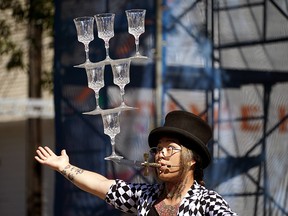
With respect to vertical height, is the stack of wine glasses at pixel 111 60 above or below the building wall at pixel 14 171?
above

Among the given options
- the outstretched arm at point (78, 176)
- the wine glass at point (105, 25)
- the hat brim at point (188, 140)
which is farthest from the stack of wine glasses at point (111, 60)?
the hat brim at point (188, 140)

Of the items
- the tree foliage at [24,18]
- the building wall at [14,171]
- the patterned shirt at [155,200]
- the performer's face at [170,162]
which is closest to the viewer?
the patterned shirt at [155,200]

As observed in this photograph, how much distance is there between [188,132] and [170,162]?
0.52 feet

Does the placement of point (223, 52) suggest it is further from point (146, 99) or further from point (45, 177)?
point (45, 177)

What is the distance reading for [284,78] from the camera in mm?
6324

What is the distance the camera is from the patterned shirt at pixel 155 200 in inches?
163

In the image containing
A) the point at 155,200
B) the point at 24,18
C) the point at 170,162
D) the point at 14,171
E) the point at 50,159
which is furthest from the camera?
the point at 14,171

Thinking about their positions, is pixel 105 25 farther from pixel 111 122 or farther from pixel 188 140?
pixel 188 140

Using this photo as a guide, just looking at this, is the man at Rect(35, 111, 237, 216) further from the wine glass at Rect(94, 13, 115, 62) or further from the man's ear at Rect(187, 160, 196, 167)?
the wine glass at Rect(94, 13, 115, 62)

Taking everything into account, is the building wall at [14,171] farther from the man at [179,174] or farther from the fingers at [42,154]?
the man at [179,174]

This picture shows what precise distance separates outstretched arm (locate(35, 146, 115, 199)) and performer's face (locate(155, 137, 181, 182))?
1.37 ft

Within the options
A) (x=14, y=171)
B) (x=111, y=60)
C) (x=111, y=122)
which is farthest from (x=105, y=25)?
(x=14, y=171)

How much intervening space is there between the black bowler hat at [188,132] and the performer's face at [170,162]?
4cm

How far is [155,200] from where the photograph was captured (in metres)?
4.37
